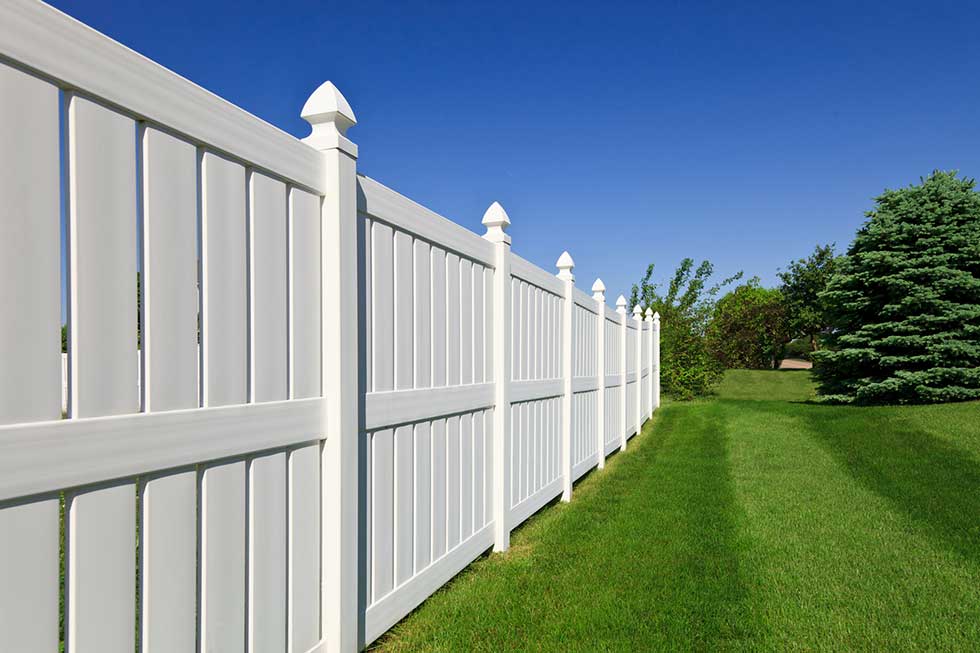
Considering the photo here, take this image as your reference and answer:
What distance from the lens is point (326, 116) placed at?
7.97 feet

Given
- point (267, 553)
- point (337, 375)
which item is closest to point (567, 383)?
point (337, 375)

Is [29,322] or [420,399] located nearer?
[29,322]

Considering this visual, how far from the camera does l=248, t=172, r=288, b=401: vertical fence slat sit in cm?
199

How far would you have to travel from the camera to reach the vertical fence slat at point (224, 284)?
5.91 ft

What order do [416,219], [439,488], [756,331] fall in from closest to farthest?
[416,219]
[439,488]
[756,331]

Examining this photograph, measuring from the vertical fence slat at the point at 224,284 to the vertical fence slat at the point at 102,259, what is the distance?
245mm

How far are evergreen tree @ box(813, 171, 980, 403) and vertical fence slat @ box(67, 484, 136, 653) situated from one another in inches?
607

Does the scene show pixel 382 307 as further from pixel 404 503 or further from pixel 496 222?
pixel 496 222

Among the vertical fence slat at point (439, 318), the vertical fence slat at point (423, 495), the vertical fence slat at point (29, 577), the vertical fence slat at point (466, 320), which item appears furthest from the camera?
the vertical fence slat at point (466, 320)

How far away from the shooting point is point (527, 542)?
14.4ft

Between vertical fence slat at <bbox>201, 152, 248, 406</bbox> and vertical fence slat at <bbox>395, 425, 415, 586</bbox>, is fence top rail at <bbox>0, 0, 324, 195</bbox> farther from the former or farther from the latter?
vertical fence slat at <bbox>395, 425, 415, 586</bbox>

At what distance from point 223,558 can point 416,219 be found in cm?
174

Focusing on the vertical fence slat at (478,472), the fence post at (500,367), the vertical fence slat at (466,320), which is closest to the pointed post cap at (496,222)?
the fence post at (500,367)

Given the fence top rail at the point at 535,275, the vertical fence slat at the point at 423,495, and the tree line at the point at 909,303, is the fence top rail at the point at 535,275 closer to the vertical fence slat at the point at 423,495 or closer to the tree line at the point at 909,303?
the vertical fence slat at the point at 423,495
